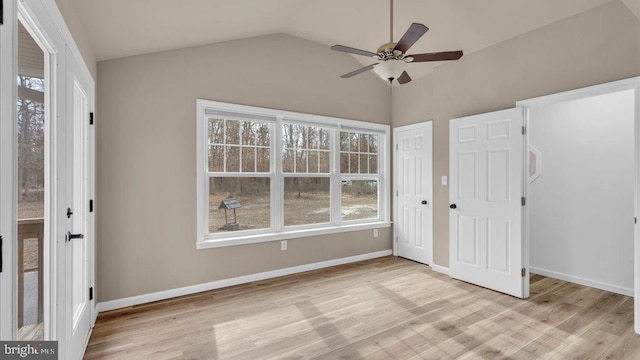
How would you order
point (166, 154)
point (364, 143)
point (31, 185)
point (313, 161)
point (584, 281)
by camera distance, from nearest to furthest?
point (31, 185), point (166, 154), point (584, 281), point (313, 161), point (364, 143)

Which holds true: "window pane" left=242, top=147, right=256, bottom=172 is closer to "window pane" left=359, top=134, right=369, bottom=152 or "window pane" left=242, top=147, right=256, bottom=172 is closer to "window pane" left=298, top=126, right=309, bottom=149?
"window pane" left=298, top=126, right=309, bottom=149

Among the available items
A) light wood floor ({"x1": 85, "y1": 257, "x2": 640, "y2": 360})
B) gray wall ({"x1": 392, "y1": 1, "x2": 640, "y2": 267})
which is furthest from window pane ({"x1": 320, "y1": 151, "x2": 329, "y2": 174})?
light wood floor ({"x1": 85, "y1": 257, "x2": 640, "y2": 360})

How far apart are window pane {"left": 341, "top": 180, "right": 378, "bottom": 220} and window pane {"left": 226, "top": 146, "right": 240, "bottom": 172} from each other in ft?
5.57

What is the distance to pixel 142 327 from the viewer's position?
8.78ft

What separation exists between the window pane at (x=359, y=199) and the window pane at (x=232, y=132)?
1780mm

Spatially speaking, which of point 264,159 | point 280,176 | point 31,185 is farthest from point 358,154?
point 31,185

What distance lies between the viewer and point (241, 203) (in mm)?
3824

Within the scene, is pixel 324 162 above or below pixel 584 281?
above

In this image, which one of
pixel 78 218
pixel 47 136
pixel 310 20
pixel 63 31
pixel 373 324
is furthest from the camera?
pixel 310 20

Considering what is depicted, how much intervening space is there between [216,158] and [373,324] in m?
2.51

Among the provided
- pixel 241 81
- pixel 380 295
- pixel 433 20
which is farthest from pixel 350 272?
pixel 433 20

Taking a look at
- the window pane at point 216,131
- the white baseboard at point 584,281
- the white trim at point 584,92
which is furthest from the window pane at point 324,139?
the white baseboard at point 584,281

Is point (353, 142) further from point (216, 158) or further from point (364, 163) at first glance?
point (216, 158)

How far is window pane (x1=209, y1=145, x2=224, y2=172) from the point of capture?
3.60 m
